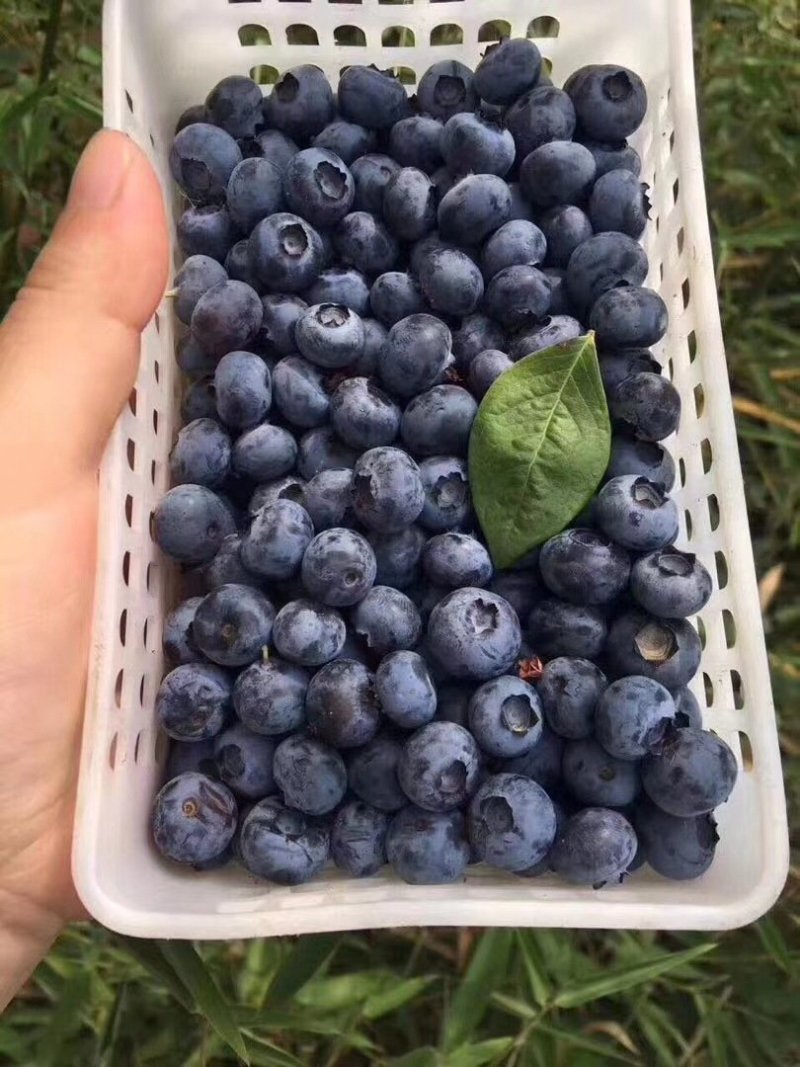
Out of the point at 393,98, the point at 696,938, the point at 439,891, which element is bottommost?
the point at 696,938

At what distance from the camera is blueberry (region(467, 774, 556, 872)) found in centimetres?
97

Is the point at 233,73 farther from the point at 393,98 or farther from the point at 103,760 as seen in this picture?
the point at 103,760

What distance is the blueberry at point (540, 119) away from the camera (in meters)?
1.24

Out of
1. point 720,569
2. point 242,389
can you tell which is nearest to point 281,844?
point 242,389

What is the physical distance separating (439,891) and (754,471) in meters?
1.10

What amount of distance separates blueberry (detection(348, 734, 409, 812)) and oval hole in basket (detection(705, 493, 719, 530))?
446 mm

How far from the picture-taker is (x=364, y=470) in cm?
107

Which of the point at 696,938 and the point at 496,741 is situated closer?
the point at 496,741

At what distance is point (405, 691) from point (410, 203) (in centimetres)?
58

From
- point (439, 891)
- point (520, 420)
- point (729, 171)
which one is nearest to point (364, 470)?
point (520, 420)

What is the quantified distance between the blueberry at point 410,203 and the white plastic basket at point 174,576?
0.89 ft

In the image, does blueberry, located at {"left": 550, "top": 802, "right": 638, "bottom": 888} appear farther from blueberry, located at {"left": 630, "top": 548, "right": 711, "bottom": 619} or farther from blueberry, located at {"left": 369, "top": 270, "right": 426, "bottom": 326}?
blueberry, located at {"left": 369, "top": 270, "right": 426, "bottom": 326}

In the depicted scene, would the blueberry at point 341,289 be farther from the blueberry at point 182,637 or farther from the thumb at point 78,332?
the blueberry at point 182,637

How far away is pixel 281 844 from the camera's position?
1003mm
